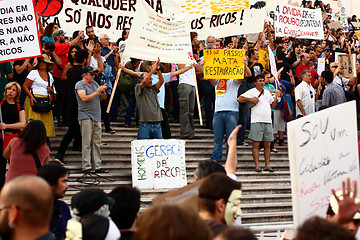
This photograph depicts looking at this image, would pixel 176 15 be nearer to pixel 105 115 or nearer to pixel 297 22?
pixel 105 115

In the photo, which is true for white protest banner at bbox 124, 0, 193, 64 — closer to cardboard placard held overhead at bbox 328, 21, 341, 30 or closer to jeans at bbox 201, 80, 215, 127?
jeans at bbox 201, 80, 215, 127

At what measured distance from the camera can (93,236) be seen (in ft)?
15.9

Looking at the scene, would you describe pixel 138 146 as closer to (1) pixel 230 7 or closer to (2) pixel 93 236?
(1) pixel 230 7

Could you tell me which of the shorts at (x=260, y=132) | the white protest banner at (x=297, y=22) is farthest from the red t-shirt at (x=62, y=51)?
the white protest banner at (x=297, y=22)

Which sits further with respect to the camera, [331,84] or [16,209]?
[331,84]

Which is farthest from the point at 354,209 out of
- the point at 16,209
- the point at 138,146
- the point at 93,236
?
the point at 138,146

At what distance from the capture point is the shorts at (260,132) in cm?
1323

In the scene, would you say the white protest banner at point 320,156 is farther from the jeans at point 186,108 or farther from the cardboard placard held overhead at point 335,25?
the cardboard placard held overhead at point 335,25

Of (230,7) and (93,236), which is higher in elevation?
(230,7)

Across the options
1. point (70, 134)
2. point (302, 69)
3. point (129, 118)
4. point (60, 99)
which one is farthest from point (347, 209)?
point (302, 69)

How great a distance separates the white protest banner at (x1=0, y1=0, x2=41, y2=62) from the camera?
1048 centimetres

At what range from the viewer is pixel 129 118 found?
558 inches

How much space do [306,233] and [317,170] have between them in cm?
211

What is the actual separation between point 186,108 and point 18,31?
4.65 m
